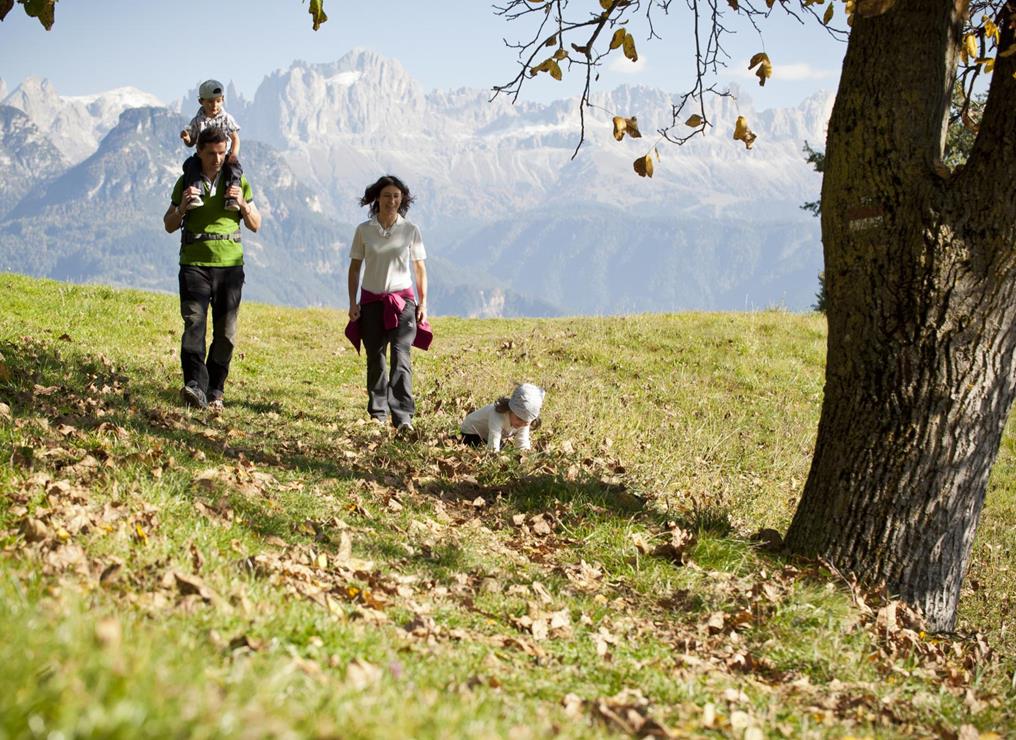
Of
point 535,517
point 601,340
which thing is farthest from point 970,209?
point 601,340

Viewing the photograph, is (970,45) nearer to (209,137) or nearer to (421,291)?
(421,291)

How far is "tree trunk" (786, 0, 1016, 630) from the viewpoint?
5797mm

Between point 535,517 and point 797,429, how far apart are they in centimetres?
839

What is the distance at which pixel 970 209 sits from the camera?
5.76 metres

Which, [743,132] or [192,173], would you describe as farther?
[192,173]

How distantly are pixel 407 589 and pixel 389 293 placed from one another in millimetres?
5613

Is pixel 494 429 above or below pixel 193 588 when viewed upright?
above

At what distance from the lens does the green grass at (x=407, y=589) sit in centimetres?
264

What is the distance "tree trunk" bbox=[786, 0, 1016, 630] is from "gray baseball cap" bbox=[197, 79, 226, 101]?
288 inches

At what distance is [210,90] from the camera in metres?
A: 10.5

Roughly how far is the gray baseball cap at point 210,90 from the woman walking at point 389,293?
223 centimetres

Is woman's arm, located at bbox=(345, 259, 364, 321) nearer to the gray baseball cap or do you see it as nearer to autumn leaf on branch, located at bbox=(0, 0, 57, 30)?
the gray baseball cap

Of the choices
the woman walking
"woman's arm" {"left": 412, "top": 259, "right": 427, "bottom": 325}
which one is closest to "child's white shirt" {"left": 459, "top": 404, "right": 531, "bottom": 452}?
the woman walking

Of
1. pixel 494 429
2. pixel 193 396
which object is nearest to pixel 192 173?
pixel 193 396
